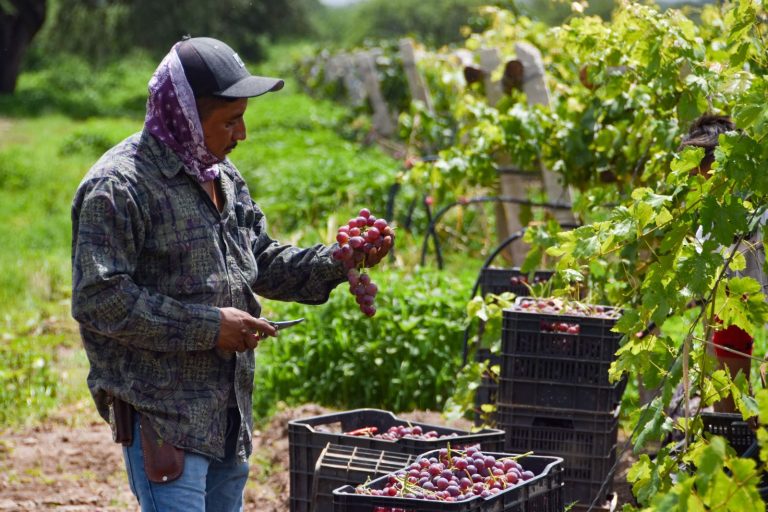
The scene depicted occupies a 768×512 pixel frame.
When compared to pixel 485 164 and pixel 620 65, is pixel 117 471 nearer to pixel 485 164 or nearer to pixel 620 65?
pixel 485 164

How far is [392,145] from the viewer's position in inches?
604

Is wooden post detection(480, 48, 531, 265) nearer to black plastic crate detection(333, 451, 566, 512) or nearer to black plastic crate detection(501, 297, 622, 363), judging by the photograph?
black plastic crate detection(501, 297, 622, 363)

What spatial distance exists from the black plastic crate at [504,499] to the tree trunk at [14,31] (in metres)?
29.8

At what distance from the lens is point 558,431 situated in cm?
435

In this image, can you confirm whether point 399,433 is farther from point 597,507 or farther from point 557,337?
point 597,507

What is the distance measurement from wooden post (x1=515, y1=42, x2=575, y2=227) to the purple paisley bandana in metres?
3.59

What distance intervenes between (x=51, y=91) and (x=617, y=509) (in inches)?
1213

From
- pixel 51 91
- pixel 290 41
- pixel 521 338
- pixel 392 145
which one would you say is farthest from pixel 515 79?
pixel 290 41

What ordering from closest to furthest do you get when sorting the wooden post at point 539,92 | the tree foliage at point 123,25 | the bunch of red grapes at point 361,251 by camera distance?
the bunch of red grapes at point 361,251, the wooden post at point 539,92, the tree foliage at point 123,25

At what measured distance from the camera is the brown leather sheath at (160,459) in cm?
302

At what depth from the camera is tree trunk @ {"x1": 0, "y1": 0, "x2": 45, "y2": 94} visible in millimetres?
31047

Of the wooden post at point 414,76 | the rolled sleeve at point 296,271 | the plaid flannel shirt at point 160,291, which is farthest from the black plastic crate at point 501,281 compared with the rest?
the wooden post at point 414,76

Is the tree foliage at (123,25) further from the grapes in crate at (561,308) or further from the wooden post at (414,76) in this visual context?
the grapes in crate at (561,308)

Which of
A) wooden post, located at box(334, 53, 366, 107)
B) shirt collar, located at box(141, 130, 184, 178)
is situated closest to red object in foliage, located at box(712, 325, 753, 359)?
shirt collar, located at box(141, 130, 184, 178)
